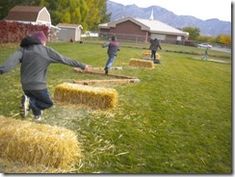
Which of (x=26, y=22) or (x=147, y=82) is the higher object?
(x=26, y=22)

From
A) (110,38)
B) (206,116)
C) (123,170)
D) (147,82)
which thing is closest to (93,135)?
(123,170)

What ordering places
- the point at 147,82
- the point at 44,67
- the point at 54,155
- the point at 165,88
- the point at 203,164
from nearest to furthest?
the point at 54,155 < the point at 203,164 < the point at 44,67 < the point at 165,88 < the point at 147,82

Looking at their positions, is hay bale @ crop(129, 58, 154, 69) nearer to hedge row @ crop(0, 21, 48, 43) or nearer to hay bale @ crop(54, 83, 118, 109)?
hay bale @ crop(54, 83, 118, 109)

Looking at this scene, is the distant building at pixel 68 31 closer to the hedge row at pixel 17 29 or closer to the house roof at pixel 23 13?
the hedge row at pixel 17 29

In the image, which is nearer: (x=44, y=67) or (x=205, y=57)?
(x=44, y=67)

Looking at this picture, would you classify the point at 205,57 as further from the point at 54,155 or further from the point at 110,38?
the point at 54,155

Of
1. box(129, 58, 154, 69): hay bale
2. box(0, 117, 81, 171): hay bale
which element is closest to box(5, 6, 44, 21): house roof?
box(0, 117, 81, 171): hay bale

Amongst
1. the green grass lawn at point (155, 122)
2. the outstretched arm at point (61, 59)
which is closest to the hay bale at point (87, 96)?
the green grass lawn at point (155, 122)
